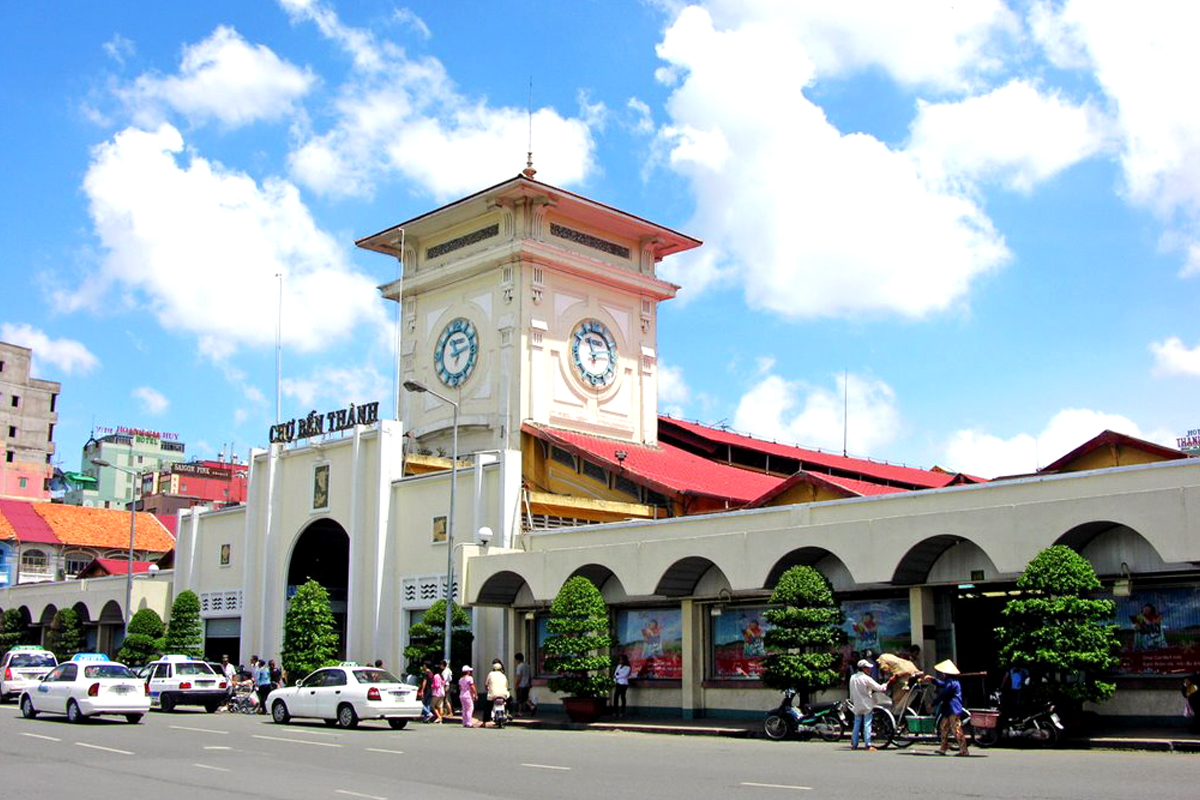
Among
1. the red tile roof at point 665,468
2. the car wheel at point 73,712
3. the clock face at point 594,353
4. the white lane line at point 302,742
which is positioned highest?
the clock face at point 594,353

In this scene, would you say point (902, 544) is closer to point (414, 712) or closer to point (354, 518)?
point (414, 712)

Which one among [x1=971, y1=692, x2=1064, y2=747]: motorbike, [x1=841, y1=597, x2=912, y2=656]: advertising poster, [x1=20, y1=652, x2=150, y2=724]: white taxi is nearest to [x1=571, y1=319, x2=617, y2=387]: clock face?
[x1=841, y1=597, x2=912, y2=656]: advertising poster

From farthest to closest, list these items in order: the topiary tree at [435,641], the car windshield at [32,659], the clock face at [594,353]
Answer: the clock face at [594,353], the car windshield at [32,659], the topiary tree at [435,641]

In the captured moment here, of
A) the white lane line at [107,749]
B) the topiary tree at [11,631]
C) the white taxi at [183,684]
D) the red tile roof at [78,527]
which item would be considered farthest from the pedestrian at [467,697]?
the red tile roof at [78,527]

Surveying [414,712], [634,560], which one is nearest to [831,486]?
[634,560]

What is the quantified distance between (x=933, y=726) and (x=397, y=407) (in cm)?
2909

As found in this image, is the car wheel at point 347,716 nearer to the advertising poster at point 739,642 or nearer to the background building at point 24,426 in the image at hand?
the advertising poster at point 739,642

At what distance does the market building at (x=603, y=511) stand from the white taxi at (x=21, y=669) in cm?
714

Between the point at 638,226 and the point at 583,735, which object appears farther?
the point at 638,226

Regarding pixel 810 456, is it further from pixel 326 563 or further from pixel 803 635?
pixel 803 635

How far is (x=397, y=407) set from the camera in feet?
162

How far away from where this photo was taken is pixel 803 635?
90.5ft

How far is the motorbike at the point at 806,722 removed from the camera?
86.0 ft

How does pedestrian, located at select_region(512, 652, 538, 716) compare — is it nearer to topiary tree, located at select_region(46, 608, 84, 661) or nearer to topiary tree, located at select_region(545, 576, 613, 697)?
topiary tree, located at select_region(545, 576, 613, 697)
